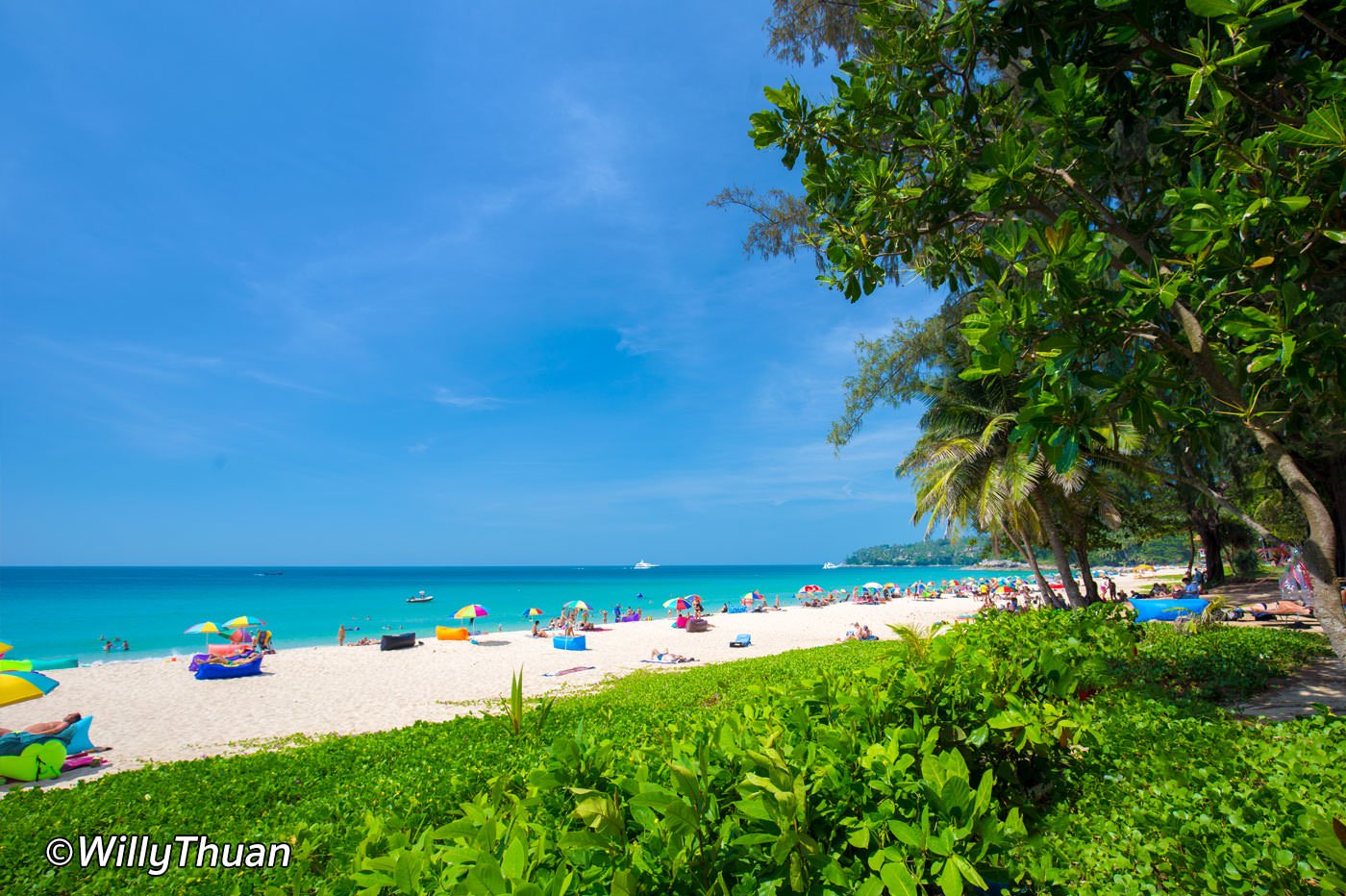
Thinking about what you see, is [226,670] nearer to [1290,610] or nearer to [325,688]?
[325,688]

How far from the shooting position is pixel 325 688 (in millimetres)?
18094

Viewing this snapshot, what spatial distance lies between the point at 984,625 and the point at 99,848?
805 cm

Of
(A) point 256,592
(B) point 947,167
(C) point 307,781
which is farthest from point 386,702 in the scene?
(A) point 256,592

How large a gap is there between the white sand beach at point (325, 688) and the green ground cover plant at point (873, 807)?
226 inches

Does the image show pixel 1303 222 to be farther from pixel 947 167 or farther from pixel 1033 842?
pixel 1033 842

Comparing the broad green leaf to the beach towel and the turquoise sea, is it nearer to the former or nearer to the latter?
Answer: the beach towel

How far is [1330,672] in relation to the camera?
666 centimetres

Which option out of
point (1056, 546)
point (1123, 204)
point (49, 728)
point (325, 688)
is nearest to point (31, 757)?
point (49, 728)

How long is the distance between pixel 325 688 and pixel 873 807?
20646mm

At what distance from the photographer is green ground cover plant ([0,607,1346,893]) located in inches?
61.1

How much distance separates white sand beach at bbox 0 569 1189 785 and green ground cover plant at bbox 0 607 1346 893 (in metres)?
5.73

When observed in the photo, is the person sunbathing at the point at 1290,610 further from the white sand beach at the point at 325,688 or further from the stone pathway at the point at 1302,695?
the stone pathway at the point at 1302,695

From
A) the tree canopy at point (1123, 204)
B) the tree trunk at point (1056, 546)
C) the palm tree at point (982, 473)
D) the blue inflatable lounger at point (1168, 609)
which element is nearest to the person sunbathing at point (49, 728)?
the tree canopy at point (1123, 204)

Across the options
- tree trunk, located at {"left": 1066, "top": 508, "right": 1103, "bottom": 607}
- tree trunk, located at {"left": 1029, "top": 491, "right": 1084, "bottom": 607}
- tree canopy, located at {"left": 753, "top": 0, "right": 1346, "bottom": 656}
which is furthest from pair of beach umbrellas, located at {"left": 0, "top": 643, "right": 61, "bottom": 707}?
tree trunk, located at {"left": 1066, "top": 508, "right": 1103, "bottom": 607}
